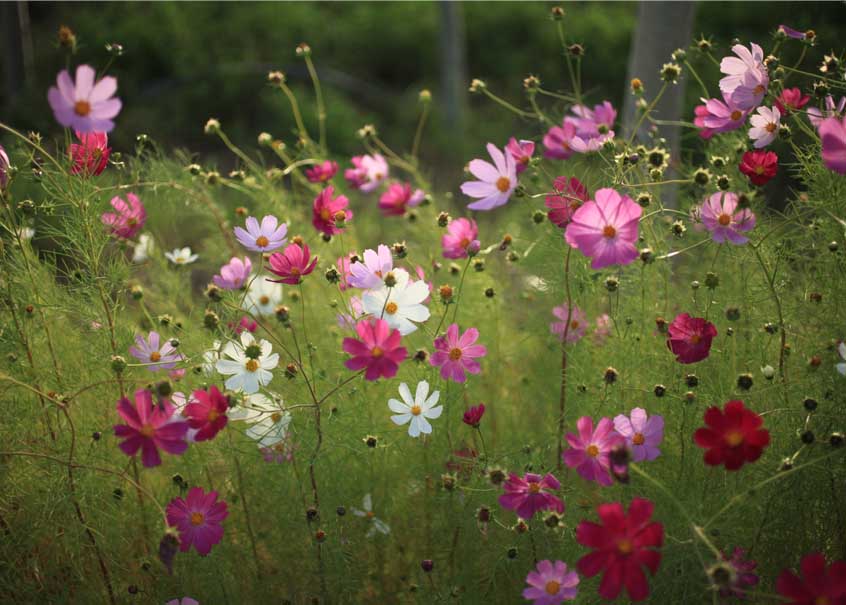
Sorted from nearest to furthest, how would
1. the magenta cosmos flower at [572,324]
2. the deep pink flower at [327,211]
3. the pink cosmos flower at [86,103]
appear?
the pink cosmos flower at [86,103] → the deep pink flower at [327,211] → the magenta cosmos flower at [572,324]

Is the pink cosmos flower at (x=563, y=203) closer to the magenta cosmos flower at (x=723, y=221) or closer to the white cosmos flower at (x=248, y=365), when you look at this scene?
the magenta cosmos flower at (x=723, y=221)

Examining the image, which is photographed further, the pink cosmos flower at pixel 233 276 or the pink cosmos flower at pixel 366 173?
the pink cosmos flower at pixel 366 173

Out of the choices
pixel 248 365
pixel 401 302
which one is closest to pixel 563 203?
pixel 401 302

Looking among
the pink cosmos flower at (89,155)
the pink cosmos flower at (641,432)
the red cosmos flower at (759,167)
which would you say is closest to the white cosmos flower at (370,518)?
the pink cosmos flower at (641,432)

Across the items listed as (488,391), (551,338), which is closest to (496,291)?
(551,338)

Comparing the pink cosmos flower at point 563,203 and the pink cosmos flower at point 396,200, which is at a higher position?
the pink cosmos flower at point 563,203

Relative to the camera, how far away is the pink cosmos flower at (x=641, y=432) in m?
1.07

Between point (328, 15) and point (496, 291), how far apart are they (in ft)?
16.1

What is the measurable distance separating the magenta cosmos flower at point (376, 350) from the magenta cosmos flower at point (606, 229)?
263 millimetres

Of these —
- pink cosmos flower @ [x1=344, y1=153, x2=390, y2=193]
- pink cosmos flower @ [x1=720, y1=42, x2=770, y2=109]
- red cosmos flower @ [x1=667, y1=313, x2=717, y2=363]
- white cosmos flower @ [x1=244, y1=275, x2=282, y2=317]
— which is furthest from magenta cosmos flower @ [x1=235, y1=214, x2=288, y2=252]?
pink cosmos flower @ [x1=720, y1=42, x2=770, y2=109]

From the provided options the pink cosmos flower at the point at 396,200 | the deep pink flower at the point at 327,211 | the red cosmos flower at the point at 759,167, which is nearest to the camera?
the red cosmos flower at the point at 759,167

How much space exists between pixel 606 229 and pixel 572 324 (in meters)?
0.42

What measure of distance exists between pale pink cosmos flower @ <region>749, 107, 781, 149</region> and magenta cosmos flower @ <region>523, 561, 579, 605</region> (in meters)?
0.71

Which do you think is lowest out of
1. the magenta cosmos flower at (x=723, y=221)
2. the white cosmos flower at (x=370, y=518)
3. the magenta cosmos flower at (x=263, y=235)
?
the white cosmos flower at (x=370, y=518)
